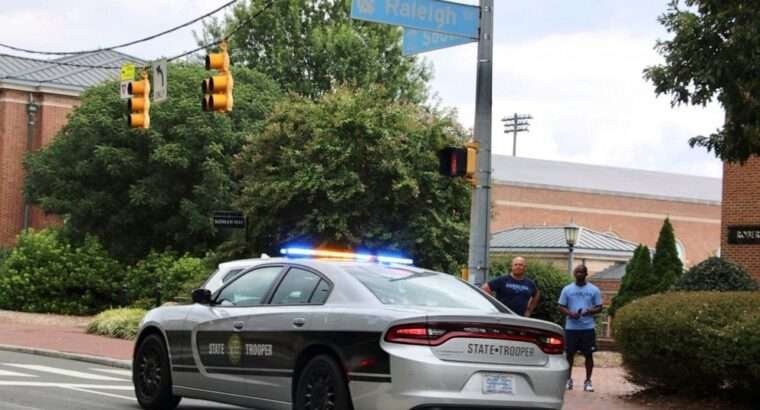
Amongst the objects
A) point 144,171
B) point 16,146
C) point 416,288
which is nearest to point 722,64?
point 416,288

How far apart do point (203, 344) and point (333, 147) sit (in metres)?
17.3

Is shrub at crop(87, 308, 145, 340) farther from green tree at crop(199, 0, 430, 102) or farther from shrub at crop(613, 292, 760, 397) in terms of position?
green tree at crop(199, 0, 430, 102)

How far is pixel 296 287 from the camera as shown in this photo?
11.3 metres

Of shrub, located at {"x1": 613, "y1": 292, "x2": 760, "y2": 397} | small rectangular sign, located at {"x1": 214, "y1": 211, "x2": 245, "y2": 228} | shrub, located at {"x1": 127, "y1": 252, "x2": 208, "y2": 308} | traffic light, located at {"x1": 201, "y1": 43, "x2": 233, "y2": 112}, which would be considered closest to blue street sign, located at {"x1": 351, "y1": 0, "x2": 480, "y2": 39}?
shrub, located at {"x1": 613, "y1": 292, "x2": 760, "y2": 397}

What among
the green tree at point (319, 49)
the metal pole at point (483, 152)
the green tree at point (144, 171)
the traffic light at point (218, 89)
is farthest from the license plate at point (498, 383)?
the green tree at point (319, 49)

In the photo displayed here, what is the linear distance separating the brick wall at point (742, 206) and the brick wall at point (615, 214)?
140 ft

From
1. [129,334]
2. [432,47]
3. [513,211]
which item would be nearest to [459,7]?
[432,47]

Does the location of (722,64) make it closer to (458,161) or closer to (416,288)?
(458,161)

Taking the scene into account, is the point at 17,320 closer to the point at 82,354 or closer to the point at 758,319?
the point at 82,354

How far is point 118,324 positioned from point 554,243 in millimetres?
31742

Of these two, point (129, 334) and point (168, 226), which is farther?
point (168, 226)

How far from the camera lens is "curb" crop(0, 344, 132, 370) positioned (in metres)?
21.1

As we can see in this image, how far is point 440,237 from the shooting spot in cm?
2934

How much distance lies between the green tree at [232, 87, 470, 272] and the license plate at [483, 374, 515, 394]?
60.3ft
